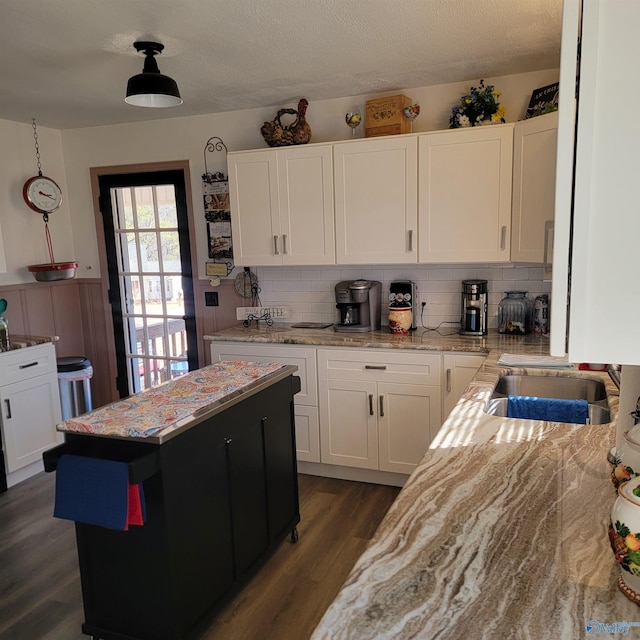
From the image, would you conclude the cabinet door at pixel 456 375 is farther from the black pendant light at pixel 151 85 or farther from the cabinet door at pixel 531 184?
the black pendant light at pixel 151 85

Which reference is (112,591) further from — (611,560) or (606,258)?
(606,258)

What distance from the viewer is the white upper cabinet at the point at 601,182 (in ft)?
2.06

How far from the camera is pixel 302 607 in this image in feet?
7.88

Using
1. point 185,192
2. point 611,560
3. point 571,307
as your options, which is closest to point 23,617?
point 611,560

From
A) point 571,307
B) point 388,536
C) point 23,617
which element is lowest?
point 23,617

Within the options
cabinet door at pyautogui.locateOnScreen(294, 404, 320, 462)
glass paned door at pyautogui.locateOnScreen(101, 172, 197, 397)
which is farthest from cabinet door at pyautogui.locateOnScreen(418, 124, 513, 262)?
glass paned door at pyautogui.locateOnScreen(101, 172, 197, 397)

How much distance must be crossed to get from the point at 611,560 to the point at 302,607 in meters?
1.65

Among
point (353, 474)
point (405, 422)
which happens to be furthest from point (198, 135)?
point (353, 474)

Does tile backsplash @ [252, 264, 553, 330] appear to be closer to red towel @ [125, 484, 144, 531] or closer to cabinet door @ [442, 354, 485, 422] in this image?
cabinet door @ [442, 354, 485, 422]

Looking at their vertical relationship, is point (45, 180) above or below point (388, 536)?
above

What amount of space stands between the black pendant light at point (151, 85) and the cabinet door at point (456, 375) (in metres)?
2.02

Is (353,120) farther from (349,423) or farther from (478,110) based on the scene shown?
(349,423)

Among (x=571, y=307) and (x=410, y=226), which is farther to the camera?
(x=410, y=226)

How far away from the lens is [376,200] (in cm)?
341
